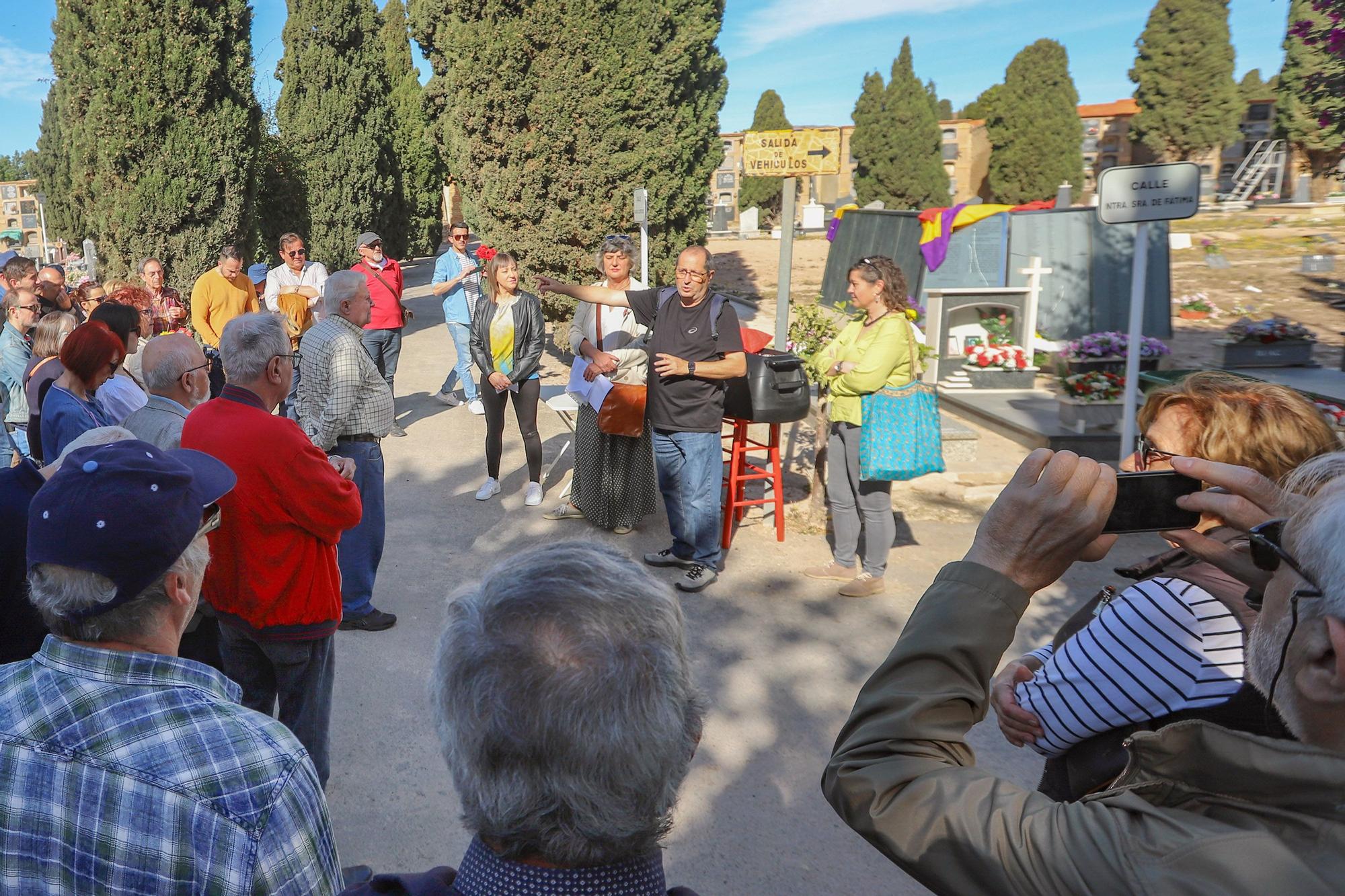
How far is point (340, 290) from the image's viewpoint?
16.7 feet

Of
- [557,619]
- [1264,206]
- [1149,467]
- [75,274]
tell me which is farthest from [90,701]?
[1264,206]

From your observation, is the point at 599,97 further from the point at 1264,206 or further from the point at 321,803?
the point at 1264,206

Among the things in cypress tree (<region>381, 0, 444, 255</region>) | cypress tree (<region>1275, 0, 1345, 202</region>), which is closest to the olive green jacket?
cypress tree (<region>381, 0, 444, 255</region>)

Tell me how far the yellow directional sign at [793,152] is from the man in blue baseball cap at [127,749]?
20.6ft

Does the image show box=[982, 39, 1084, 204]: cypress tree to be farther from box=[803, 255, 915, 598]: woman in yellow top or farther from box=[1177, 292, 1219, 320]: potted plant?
box=[803, 255, 915, 598]: woman in yellow top

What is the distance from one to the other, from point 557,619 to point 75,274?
53.3ft

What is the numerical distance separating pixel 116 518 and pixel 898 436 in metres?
4.12

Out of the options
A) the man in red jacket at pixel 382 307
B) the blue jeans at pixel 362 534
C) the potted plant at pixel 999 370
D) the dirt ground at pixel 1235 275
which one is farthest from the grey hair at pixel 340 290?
the dirt ground at pixel 1235 275

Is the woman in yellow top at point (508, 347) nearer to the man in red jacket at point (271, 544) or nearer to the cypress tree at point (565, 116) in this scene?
the man in red jacket at point (271, 544)

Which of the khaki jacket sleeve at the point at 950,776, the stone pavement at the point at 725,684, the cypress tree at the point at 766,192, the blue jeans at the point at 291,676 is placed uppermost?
the cypress tree at the point at 766,192

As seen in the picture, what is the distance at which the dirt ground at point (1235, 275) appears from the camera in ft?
52.5

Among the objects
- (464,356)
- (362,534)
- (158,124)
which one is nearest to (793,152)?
(464,356)

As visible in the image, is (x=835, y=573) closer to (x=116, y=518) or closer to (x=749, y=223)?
(x=116, y=518)

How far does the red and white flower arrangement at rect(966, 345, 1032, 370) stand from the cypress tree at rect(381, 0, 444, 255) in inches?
700
